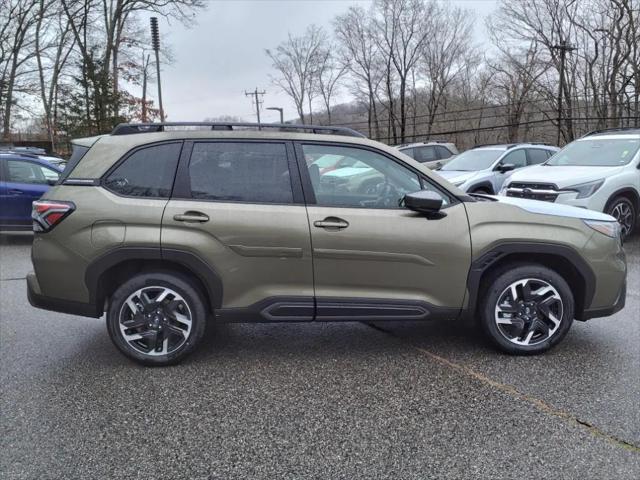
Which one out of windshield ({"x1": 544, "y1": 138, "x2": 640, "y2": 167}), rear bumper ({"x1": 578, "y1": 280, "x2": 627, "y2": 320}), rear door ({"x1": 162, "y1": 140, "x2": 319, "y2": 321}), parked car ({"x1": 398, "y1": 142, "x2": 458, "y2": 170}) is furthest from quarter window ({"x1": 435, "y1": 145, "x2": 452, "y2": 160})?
rear door ({"x1": 162, "y1": 140, "x2": 319, "y2": 321})

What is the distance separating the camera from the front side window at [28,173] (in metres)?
9.38

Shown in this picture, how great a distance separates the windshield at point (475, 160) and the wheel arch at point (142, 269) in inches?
381

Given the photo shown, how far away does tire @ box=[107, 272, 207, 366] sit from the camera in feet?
12.2

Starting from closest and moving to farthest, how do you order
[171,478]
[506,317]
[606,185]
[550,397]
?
[171,478] → [550,397] → [506,317] → [606,185]

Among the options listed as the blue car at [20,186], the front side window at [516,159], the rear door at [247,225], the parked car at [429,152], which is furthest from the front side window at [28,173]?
the parked car at [429,152]

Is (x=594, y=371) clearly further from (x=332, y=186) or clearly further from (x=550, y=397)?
(x=332, y=186)

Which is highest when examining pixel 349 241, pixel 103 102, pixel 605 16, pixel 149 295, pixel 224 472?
pixel 605 16

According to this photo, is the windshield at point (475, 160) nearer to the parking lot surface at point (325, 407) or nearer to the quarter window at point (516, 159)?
the quarter window at point (516, 159)

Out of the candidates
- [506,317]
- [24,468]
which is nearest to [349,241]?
[506,317]

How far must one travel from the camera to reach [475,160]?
1264 cm

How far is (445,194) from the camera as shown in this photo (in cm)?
387

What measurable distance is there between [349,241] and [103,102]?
98.7 ft

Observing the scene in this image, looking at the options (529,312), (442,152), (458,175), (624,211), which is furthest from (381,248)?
(442,152)

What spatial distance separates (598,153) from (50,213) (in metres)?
8.88
